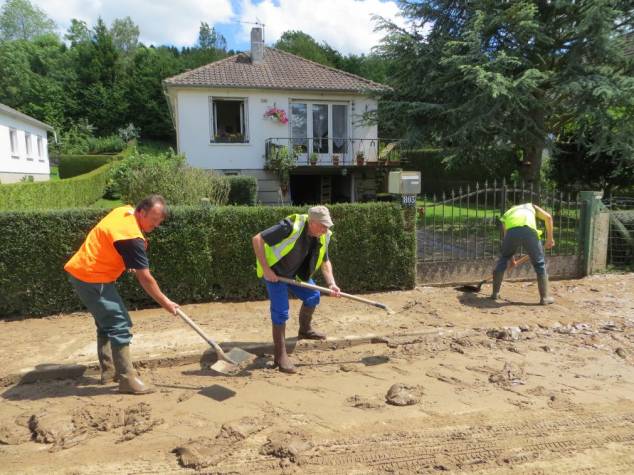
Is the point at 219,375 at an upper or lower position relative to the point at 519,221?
lower

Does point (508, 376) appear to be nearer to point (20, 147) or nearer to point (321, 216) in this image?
point (321, 216)

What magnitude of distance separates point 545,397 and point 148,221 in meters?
3.88

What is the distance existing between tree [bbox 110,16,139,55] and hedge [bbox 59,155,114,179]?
45125 millimetres

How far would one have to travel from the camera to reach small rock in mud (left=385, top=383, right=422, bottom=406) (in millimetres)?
4004

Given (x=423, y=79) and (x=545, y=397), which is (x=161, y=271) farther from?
(x=423, y=79)

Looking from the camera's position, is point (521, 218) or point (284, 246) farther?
point (521, 218)

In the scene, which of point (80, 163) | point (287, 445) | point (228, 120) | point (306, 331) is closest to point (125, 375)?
point (287, 445)

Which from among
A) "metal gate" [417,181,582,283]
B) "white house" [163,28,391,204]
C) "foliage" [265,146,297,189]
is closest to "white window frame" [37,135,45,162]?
"white house" [163,28,391,204]

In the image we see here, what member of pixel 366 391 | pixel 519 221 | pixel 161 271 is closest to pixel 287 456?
pixel 366 391

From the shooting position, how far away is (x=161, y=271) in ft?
21.7

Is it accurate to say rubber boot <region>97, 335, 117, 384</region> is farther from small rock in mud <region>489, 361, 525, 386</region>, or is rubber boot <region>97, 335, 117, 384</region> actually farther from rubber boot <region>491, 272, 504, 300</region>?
rubber boot <region>491, 272, 504, 300</region>

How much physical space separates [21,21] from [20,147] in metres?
53.7

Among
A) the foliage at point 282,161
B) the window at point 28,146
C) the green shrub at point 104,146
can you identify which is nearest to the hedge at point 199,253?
the foliage at point 282,161

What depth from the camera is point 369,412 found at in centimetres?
386
